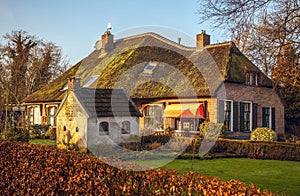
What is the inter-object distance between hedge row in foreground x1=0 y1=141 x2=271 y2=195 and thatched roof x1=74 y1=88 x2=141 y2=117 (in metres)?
5.93

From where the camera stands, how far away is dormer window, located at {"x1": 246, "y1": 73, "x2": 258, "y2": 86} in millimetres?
24614

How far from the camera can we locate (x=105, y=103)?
16594 mm

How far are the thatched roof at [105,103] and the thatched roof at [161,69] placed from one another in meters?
6.64

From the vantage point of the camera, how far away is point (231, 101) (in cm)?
2303

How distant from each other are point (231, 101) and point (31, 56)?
93.9ft

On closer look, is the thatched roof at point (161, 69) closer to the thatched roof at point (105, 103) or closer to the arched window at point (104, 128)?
the thatched roof at point (105, 103)

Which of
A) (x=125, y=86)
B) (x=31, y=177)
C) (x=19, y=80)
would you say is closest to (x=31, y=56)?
(x=19, y=80)


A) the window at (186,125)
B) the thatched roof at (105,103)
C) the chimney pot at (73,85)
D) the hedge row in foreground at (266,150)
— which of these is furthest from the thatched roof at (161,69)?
the chimney pot at (73,85)

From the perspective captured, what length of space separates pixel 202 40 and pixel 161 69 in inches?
157

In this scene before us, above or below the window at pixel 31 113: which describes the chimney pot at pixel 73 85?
above

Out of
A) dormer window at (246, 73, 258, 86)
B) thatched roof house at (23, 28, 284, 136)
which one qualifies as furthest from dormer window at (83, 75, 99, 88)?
dormer window at (246, 73, 258, 86)

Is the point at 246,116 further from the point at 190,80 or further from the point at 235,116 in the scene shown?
the point at 190,80

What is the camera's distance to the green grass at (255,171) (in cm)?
1005

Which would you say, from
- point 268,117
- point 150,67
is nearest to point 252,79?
point 268,117
